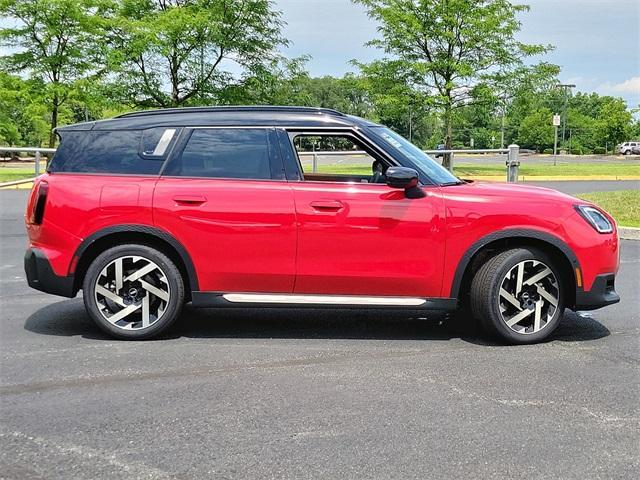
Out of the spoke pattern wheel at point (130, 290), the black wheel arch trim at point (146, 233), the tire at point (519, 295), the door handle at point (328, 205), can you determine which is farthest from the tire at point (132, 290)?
the tire at point (519, 295)

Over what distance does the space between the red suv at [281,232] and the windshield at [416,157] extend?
34 millimetres

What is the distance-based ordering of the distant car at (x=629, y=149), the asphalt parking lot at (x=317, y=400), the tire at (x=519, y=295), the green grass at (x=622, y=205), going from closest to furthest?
1. the asphalt parking lot at (x=317, y=400)
2. the tire at (x=519, y=295)
3. the green grass at (x=622, y=205)
4. the distant car at (x=629, y=149)

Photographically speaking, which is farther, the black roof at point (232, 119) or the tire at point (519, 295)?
the black roof at point (232, 119)

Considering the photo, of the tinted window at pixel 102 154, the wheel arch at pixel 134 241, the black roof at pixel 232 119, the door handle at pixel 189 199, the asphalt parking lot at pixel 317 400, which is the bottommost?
the asphalt parking lot at pixel 317 400

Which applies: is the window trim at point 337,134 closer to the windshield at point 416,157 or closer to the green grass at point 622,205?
the windshield at point 416,157

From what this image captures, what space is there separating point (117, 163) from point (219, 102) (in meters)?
21.4

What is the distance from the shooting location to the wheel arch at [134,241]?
4.79 metres

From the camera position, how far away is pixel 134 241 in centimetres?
492

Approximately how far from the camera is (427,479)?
2736mm

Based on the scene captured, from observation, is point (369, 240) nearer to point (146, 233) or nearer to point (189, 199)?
point (189, 199)

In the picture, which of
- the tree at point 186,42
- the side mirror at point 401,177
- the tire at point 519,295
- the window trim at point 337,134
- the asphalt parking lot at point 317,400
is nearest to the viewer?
the asphalt parking lot at point 317,400

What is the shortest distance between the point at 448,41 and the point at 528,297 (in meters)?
26.0

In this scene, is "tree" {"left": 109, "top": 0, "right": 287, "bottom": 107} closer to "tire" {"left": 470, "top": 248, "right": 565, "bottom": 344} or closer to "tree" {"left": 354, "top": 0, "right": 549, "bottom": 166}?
"tree" {"left": 354, "top": 0, "right": 549, "bottom": 166}

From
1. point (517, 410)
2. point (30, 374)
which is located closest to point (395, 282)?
point (517, 410)
